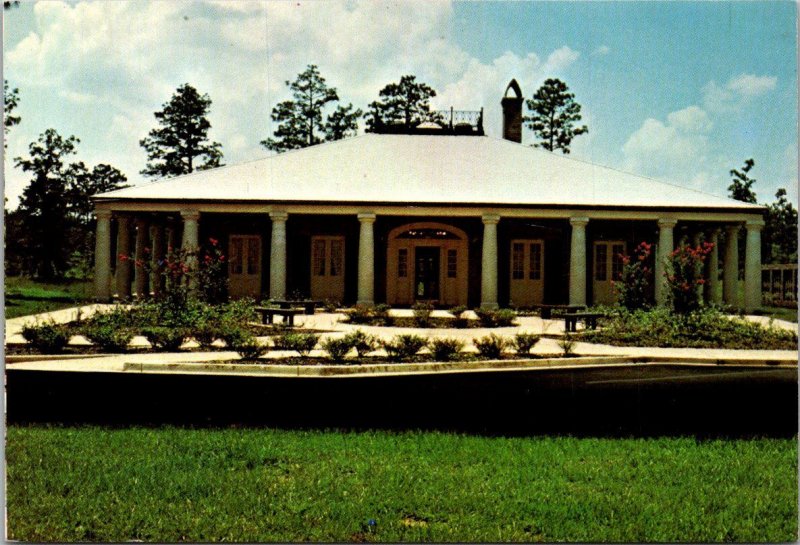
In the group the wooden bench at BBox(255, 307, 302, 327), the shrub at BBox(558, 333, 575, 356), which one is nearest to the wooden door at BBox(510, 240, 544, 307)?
the wooden bench at BBox(255, 307, 302, 327)

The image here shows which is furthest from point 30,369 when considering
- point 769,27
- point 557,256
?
point 557,256

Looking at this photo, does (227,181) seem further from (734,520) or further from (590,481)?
(734,520)

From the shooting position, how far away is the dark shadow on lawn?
756cm

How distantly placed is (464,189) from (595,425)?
35.0 ft

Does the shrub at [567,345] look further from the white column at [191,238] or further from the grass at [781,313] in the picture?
the white column at [191,238]

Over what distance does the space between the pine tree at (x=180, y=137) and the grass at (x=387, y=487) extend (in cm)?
363

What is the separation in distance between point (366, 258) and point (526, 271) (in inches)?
180

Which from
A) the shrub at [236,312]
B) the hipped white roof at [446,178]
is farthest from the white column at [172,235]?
the shrub at [236,312]

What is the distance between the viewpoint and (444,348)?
8.47 metres

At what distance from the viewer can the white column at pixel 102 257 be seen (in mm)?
9016

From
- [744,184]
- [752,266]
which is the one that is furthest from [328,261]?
[744,184]

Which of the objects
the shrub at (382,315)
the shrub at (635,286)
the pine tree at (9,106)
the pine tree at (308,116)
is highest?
the pine tree at (308,116)

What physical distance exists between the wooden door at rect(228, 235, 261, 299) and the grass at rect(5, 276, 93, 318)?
339cm

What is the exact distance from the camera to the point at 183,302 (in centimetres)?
1014
